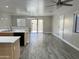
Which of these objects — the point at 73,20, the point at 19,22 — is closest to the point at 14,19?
the point at 19,22

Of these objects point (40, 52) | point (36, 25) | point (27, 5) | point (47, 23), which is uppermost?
point (27, 5)

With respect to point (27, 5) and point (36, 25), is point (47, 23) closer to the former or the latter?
point (36, 25)

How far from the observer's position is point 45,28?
1614 centimetres

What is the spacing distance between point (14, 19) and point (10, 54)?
13.3 meters

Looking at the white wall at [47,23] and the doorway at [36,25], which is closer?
the white wall at [47,23]

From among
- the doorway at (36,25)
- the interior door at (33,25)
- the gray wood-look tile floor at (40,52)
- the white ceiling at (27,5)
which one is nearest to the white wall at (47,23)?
the doorway at (36,25)

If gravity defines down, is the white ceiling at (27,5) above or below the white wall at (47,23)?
above

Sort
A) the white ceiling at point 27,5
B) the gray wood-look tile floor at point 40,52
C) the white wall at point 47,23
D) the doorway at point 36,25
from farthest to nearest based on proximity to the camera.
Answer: the doorway at point 36,25 < the white wall at point 47,23 < the white ceiling at point 27,5 < the gray wood-look tile floor at point 40,52

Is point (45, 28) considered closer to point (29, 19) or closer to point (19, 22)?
point (29, 19)

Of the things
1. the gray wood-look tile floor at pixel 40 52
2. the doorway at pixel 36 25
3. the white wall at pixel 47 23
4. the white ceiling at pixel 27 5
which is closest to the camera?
the gray wood-look tile floor at pixel 40 52

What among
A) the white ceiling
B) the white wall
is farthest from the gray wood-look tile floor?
the white wall

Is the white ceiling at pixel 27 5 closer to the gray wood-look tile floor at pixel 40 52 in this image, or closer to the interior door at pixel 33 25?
the gray wood-look tile floor at pixel 40 52

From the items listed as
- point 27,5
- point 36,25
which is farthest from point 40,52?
point 36,25

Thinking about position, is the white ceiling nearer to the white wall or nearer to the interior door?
the interior door
